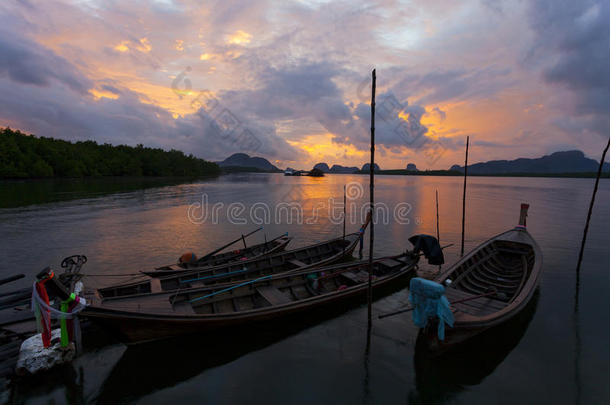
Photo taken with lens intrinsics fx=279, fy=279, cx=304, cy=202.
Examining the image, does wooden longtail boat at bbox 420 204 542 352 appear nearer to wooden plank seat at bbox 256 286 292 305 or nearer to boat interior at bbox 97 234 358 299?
wooden plank seat at bbox 256 286 292 305

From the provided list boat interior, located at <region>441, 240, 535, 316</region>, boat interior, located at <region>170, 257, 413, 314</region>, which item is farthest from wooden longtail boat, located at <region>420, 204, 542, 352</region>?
boat interior, located at <region>170, 257, 413, 314</region>

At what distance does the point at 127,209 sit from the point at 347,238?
31493mm

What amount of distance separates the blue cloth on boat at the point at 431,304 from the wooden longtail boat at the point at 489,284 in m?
0.28

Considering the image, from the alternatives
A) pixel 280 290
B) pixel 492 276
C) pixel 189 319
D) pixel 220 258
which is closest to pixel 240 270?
pixel 220 258

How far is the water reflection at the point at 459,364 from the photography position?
288 inches

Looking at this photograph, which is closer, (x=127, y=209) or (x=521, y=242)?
(x=521, y=242)

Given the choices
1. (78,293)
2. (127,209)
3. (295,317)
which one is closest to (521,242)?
(295,317)

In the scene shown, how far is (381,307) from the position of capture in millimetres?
11695

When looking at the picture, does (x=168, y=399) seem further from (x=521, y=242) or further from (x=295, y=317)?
(x=521, y=242)

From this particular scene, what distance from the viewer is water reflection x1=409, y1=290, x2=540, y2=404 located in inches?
288

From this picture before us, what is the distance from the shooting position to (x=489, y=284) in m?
11.5

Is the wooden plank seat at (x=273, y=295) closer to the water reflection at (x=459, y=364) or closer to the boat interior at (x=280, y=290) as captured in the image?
the boat interior at (x=280, y=290)
